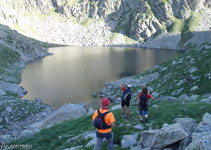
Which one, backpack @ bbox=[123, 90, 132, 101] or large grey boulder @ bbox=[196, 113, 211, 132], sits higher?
large grey boulder @ bbox=[196, 113, 211, 132]

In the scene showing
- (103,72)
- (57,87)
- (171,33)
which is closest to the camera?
(57,87)

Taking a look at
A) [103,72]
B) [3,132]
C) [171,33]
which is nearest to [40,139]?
[3,132]

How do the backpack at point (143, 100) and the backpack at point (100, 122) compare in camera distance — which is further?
the backpack at point (143, 100)

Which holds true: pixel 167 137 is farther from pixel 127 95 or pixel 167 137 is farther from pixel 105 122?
pixel 127 95

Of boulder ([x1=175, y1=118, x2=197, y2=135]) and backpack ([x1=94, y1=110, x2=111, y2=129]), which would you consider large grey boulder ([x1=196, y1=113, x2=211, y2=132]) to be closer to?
boulder ([x1=175, y1=118, x2=197, y2=135])

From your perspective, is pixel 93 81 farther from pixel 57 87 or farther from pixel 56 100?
pixel 56 100

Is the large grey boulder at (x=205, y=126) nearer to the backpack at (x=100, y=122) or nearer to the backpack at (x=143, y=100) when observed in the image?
the backpack at (x=100, y=122)

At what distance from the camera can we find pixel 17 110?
31469 mm

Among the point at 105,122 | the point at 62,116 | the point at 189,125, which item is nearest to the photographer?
the point at 105,122

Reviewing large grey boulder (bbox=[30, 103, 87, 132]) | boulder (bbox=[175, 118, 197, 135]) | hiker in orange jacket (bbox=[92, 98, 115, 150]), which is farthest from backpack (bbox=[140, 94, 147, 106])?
large grey boulder (bbox=[30, 103, 87, 132])

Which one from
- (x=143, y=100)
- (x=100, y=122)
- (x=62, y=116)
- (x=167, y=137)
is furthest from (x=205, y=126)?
(x=62, y=116)

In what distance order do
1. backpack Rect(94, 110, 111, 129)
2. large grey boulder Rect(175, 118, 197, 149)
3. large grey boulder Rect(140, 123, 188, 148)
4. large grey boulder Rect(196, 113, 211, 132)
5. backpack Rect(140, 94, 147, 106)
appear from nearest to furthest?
large grey boulder Rect(175, 118, 197, 149) < large grey boulder Rect(140, 123, 188, 148) < large grey boulder Rect(196, 113, 211, 132) < backpack Rect(94, 110, 111, 129) < backpack Rect(140, 94, 147, 106)

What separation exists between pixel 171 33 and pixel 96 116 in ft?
685

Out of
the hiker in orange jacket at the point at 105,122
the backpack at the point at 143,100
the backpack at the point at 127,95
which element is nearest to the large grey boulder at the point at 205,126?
the hiker in orange jacket at the point at 105,122
